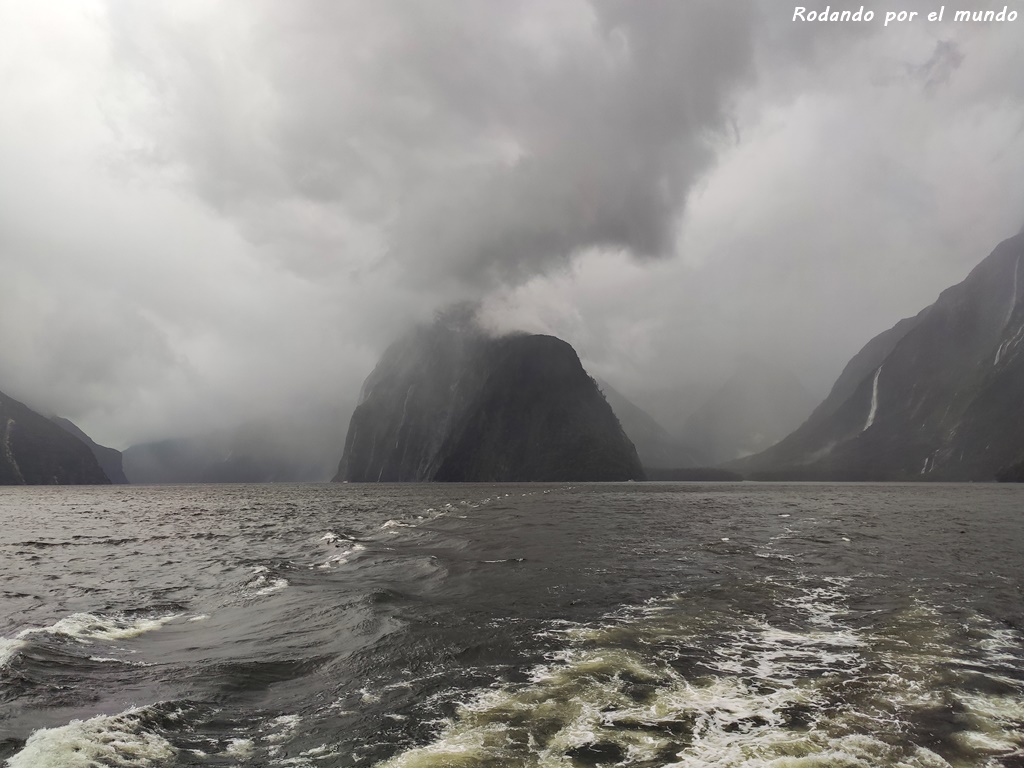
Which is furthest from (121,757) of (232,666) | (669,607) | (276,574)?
(276,574)

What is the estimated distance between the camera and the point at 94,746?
954 centimetres

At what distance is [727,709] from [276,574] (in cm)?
2398

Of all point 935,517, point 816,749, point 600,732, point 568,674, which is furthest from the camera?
point 935,517

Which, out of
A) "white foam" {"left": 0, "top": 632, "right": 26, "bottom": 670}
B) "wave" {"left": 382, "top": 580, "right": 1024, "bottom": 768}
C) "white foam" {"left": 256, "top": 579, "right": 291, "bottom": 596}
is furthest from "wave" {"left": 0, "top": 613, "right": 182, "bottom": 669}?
"wave" {"left": 382, "top": 580, "right": 1024, "bottom": 768}

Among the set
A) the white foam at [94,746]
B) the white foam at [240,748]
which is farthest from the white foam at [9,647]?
the white foam at [240,748]

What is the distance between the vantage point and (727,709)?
11016 millimetres

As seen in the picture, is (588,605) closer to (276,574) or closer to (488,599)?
(488,599)

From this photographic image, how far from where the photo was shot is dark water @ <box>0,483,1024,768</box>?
9.61 m

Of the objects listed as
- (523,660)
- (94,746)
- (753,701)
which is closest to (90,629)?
(94,746)

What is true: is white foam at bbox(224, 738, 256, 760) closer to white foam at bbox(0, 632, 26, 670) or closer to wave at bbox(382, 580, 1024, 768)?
wave at bbox(382, 580, 1024, 768)

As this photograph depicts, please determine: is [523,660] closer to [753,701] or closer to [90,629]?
[753,701]

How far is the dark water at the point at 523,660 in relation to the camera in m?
9.61

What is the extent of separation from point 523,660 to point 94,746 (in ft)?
29.4

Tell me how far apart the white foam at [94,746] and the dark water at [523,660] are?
0.16ft
